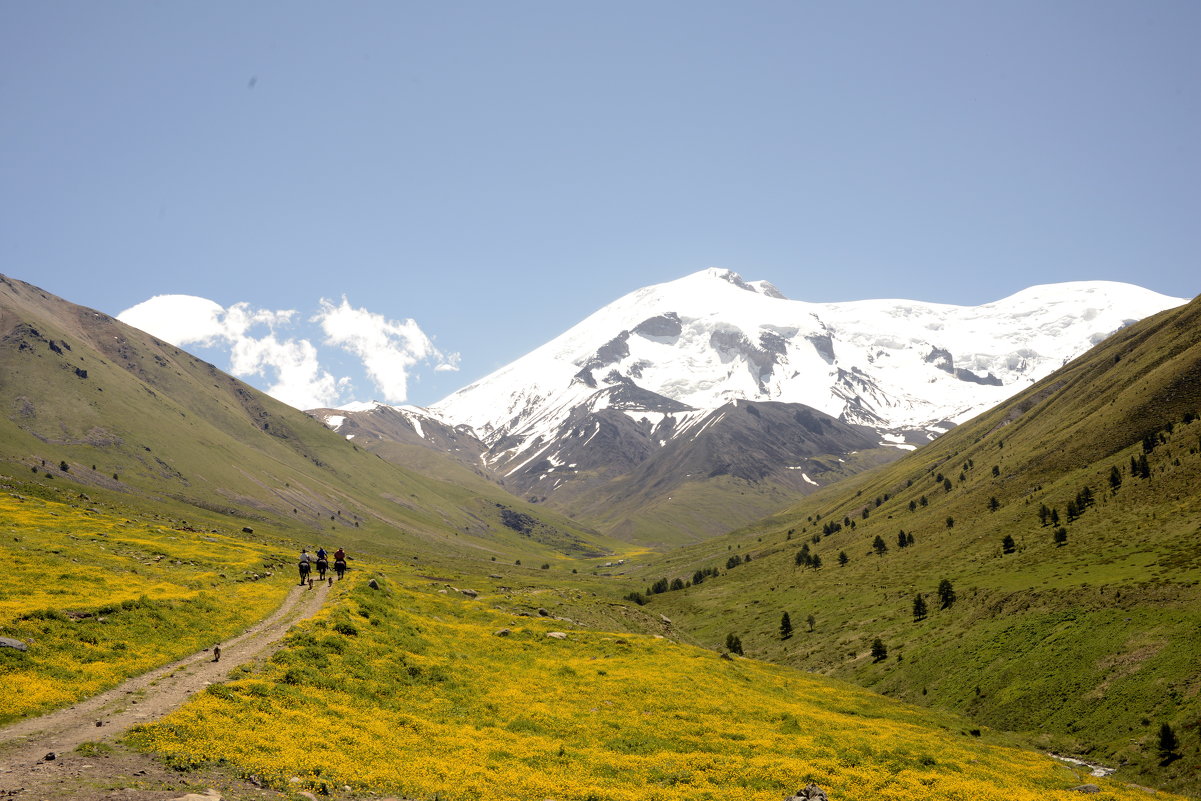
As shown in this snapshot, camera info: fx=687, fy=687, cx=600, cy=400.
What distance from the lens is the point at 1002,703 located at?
8006 centimetres

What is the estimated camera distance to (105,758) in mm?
22375

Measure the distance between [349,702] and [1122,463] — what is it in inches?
6530

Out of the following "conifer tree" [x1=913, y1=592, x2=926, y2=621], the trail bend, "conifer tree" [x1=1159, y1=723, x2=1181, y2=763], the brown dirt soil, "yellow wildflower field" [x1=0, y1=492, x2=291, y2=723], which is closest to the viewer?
the brown dirt soil

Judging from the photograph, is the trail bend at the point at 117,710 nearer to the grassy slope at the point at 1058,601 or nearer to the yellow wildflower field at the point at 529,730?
the yellow wildflower field at the point at 529,730

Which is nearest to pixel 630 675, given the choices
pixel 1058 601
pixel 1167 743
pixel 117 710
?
pixel 117 710

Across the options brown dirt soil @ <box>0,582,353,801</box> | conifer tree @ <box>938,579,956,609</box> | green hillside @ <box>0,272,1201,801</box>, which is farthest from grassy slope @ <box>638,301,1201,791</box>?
brown dirt soil @ <box>0,582,353,801</box>

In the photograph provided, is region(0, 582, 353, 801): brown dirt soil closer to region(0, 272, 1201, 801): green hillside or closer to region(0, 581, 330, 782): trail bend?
region(0, 581, 330, 782): trail bend

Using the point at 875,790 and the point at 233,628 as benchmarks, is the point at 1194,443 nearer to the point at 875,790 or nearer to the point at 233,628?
the point at 875,790

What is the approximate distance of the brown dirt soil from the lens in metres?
19.7

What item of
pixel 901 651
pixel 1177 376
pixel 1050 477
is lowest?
pixel 901 651

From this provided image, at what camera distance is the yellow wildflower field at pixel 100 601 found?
29.2m

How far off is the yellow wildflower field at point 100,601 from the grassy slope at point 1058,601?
72.8m

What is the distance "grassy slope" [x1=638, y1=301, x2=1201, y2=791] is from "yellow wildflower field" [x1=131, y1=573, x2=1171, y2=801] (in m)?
19.1

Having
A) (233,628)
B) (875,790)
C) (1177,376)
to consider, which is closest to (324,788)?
(233,628)
